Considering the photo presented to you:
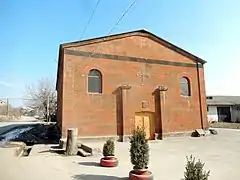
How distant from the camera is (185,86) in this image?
1991cm

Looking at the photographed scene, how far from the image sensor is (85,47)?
54.0ft

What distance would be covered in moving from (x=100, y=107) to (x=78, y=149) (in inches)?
191

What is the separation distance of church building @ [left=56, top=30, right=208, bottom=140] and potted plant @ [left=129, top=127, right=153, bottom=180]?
940 centimetres

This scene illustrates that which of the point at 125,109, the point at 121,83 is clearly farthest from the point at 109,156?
the point at 121,83

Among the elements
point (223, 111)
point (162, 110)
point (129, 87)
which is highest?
point (129, 87)

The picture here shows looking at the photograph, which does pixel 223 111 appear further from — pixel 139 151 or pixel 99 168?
pixel 139 151

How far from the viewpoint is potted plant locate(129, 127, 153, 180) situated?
588cm

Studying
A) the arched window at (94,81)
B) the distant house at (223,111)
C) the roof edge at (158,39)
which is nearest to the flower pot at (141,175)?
the arched window at (94,81)

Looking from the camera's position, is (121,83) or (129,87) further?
(121,83)

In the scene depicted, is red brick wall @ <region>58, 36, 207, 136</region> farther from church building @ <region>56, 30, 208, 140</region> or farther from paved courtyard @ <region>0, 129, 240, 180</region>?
paved courtyard @ <region>0, 129, 240, 180</region>

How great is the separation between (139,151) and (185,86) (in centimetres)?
1493

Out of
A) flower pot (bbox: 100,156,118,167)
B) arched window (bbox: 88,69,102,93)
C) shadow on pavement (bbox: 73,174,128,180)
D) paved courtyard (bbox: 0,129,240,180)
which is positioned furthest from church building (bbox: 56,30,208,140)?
shadow on pavement (bbox: 73,174,128,180)

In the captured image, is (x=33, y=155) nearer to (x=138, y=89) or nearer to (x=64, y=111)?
(x=64, y=111)

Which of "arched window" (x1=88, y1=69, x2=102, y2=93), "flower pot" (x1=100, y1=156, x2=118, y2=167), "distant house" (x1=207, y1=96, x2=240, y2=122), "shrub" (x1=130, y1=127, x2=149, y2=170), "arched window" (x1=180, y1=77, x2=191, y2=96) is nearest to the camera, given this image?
"shrub" (x1=130, y1=127, x2=149, y2=170)
